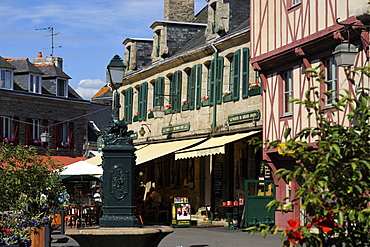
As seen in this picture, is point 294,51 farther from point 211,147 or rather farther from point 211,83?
point 211,83

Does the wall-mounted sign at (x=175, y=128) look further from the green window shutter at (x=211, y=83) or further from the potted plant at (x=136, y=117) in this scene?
the potted plant at (x=136, y=117)

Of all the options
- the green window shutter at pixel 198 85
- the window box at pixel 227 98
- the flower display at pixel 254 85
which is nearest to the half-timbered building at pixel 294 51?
the flower display at pixel 254 85

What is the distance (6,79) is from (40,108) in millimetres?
2904

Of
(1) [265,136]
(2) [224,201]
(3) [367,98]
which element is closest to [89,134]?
(2) [224,201]

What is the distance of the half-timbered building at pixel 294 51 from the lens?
17.7 metres

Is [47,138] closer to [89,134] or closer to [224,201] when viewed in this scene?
[89,134]

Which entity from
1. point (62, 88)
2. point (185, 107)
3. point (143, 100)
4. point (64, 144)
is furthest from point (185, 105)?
point (62, 88)

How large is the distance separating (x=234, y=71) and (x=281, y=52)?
13.7 ft

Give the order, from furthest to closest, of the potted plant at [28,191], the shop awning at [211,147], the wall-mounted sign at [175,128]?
1. the wall-mounted sign at [175,128]
2. the shop awning at [211,147]
3. the potted plant at [28,191]

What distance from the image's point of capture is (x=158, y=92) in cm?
3130

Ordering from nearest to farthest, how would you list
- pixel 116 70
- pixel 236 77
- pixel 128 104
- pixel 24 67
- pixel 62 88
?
pixel 116 70
pixel 236 77
pixel 128 104
pixel 24 67
pixel 62 88

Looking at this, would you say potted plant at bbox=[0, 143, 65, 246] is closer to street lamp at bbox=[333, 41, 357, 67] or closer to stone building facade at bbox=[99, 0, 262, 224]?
street lamp at bbox=[333, 41, 357, 67]

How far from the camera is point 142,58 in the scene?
3500 cm

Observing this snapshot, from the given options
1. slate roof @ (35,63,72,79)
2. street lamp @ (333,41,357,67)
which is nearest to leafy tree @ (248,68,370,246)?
street lamp @ (333,41,357,67)
